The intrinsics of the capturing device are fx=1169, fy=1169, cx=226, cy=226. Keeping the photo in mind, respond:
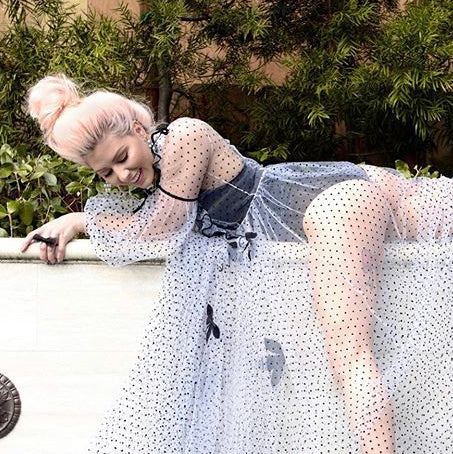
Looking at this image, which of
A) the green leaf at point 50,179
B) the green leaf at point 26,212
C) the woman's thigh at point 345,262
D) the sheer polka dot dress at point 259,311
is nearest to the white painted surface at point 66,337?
the sheer polka dot dress at point 259,311

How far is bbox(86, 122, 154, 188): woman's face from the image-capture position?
121 inches

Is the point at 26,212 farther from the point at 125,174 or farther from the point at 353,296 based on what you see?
the point at 353,296

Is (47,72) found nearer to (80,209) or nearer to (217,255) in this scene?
(80,209)

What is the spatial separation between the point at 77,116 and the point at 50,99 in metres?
0.11

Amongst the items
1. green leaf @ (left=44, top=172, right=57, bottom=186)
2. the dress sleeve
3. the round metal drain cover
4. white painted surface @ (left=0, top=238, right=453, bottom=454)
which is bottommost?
the round metal drain cover

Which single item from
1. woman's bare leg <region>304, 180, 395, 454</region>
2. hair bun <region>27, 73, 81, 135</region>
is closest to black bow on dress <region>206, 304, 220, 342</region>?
woman's bare leg <region>304, 180, 395, 454</region>

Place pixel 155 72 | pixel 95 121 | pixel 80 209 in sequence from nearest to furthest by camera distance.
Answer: pixel 95 121 → pixel 80 209 → pixel 155 72

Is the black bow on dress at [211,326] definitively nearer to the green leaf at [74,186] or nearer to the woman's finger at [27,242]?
the woman's finger at [27,242]

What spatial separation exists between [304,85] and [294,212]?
3.47 ft

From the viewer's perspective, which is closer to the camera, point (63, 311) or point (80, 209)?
point (63, 311)

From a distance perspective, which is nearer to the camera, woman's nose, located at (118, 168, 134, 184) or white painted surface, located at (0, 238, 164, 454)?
woman's nose, located at (118, 168, 134, 184)

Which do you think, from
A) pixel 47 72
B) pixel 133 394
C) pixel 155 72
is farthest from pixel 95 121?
pixel 155 72

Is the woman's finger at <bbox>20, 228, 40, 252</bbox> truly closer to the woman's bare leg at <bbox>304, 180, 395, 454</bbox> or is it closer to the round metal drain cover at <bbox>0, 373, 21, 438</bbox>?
the round metal drain cover at <bbox>0, 373, 21, 438</bbox>

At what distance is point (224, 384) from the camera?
3213 millimetres
